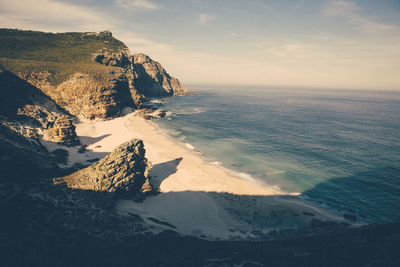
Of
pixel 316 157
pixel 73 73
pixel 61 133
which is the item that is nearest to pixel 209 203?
pixel 316 157

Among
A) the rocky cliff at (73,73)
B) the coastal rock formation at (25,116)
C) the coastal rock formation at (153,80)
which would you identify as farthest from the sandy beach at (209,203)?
the coastal rock formation at (153,80)

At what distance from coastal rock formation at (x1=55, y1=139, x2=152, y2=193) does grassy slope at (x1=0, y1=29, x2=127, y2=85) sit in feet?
163

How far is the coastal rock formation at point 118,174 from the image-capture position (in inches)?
818

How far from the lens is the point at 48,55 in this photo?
243 ft

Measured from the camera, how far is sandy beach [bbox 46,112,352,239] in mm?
20062

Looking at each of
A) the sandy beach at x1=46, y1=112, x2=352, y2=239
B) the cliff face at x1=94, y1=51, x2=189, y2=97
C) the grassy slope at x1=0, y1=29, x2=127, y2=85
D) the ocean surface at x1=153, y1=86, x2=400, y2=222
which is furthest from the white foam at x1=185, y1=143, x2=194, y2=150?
the cliff face at x1=94, y1=51, x2=189, y2=97

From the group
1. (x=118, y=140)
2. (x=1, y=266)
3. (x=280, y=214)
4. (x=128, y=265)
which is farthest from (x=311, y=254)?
(x=118, y=140)

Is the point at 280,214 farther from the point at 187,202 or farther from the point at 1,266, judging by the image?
the point at 1,266

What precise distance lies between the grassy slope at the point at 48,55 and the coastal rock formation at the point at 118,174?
163ft

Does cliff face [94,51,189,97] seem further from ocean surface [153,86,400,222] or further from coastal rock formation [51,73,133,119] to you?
ocean surface [153,86,400,222]

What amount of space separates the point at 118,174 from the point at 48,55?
8225cm

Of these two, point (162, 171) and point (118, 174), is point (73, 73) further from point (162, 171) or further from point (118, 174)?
point (118, 174)

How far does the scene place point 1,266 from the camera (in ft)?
34.6

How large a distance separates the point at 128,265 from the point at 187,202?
1156 centimetres
